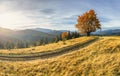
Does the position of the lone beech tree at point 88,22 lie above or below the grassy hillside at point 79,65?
above

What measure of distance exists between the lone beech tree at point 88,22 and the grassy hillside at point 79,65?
39.5m

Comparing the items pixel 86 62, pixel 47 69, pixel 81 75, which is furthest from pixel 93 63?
pixel 47 69

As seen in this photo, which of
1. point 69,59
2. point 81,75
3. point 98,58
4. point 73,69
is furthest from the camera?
point 69,59

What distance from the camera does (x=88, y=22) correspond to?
94.9m

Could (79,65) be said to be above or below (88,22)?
below

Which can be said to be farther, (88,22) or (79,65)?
Result: (88,22)

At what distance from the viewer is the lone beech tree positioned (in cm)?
9394

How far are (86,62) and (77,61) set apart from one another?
2319mm

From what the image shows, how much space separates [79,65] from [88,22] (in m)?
50.7

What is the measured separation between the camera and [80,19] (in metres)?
96.0

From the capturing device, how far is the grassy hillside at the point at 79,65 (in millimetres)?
42562

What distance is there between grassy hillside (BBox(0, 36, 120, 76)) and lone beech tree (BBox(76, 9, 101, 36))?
39.5m

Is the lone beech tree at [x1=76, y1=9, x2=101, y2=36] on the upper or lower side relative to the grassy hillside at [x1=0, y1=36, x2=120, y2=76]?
upper

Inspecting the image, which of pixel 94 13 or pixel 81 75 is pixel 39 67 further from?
pixel 94 13
